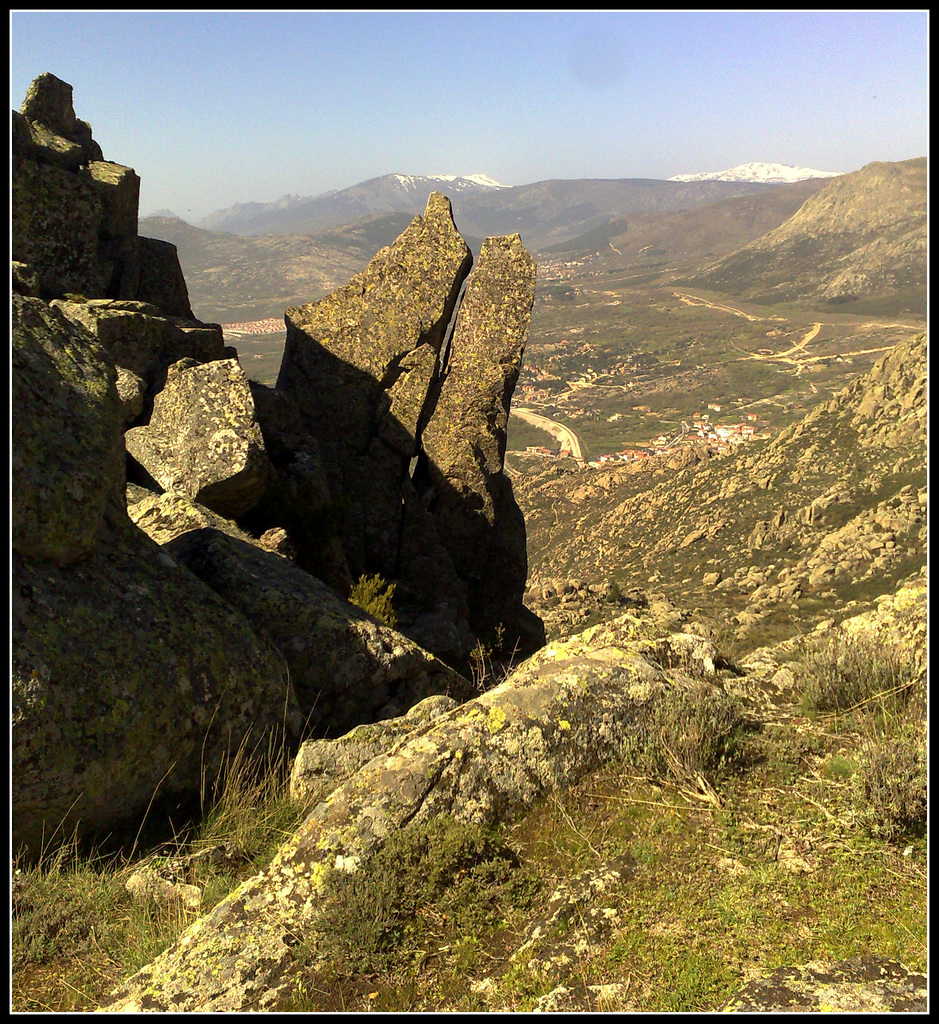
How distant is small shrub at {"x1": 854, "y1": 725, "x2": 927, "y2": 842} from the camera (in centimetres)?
477

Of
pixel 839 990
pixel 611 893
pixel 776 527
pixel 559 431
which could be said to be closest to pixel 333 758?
pixel 611 893

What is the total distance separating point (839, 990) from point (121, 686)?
5.55 metres

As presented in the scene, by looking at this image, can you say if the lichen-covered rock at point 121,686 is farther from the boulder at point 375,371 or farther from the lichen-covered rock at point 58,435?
the boulder at point 375,371

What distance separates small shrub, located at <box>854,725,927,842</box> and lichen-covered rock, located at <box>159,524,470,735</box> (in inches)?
217

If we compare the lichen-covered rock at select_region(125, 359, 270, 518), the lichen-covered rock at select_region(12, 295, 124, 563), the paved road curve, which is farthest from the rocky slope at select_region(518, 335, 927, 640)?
the paved road curve

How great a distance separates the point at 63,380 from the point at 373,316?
1751cm

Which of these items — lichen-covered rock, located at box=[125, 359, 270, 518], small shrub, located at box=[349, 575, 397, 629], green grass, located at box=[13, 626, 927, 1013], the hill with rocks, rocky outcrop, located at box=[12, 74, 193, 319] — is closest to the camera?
green grass, located at box=[13, 626, 927, 1013]

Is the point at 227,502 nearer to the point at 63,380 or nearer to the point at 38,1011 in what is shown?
the point at 63,380

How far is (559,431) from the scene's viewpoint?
15338 cm

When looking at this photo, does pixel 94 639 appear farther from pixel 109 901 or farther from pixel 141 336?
pixel 141 336

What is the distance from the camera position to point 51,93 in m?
20.5

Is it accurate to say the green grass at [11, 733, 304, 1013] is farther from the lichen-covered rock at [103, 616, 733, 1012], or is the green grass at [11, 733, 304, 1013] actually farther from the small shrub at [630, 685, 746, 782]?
the small shrub at [630, 685, 746, 782]

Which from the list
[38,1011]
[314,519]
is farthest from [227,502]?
[38,1011]

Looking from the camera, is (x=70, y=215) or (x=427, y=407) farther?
(x=427, y=407)
